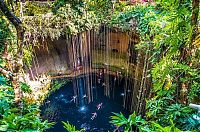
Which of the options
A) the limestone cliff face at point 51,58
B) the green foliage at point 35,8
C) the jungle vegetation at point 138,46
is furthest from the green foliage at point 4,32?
the limestone cliff face at point 51,58

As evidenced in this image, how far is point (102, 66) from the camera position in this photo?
5539mm

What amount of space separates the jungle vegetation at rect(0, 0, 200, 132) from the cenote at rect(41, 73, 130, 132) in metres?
0.88

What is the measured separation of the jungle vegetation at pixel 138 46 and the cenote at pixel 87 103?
885 mm

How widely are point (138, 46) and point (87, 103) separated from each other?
1932 millimetres

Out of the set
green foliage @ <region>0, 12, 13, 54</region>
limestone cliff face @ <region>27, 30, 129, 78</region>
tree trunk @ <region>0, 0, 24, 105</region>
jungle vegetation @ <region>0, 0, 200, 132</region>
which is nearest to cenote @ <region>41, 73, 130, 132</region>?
limestone cliff face @ <region>27, 30, 129, 78</region>

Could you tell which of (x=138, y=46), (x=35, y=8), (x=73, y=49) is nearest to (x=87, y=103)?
(x=73, y=49)

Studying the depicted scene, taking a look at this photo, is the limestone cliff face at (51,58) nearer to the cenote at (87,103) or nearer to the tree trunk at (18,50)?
the cenote at (87,103)

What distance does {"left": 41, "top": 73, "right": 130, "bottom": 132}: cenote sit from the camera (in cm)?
415

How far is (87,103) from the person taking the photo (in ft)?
15.6

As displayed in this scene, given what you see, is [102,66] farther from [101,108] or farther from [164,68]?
[164,68]

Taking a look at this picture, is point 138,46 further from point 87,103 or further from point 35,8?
point 35,8

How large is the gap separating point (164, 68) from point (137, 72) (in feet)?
8.98

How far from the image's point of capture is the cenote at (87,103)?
4.15 m

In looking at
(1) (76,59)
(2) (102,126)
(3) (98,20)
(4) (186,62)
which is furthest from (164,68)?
(1) (76,59)
